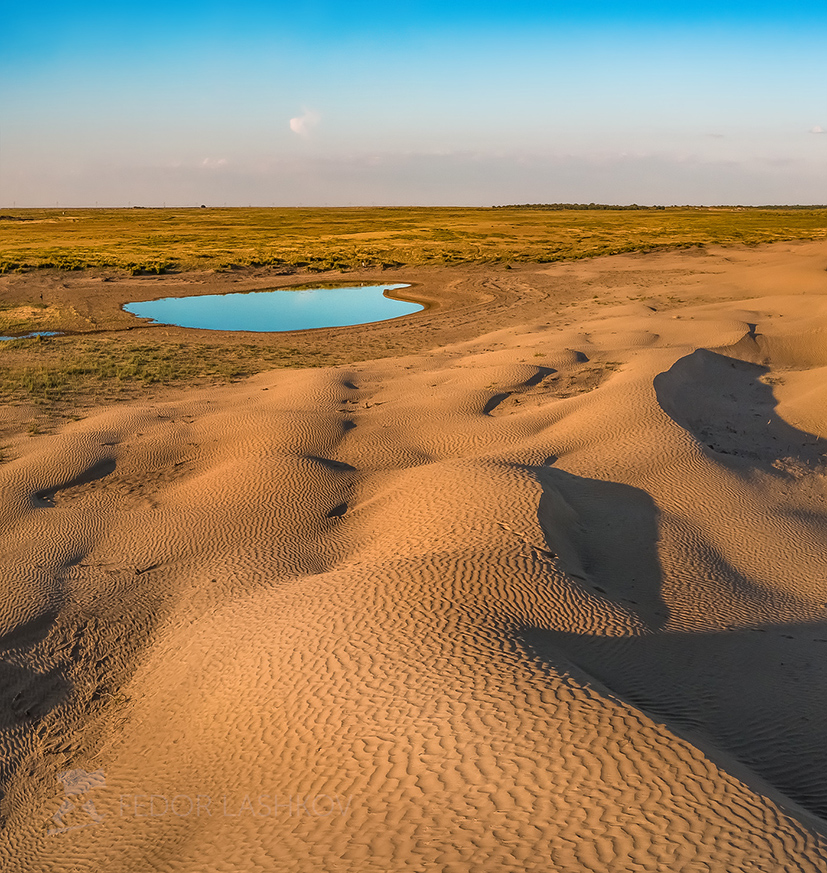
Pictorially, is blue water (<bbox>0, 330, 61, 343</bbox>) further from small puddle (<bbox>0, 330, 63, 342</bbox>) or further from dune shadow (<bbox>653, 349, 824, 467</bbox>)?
dune shadow (<bbox>653, 349, 824, 467</bbox>)

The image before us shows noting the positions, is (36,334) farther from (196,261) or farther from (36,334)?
(196,261)

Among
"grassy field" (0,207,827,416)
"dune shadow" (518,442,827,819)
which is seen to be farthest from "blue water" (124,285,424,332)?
"dune shadow" (518,442,827,819)

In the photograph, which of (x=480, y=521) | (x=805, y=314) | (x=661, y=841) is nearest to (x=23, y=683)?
(x=480, y=521)

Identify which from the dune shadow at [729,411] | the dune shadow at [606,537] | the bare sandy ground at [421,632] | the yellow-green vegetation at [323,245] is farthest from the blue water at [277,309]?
the dune shadow at [606,537]

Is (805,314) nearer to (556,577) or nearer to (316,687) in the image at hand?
(556,577)

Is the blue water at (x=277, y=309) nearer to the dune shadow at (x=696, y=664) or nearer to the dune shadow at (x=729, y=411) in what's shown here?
the dune shadow at (x=729, y=411)

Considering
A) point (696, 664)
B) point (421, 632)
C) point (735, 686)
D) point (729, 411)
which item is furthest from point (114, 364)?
point (735, 686)
